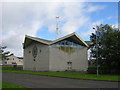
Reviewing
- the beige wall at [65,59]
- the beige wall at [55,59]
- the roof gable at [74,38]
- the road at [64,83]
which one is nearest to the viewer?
the road at [64,83]

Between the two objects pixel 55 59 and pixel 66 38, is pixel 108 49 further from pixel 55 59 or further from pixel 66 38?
pixel 55 59

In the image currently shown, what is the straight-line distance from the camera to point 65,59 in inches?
1543

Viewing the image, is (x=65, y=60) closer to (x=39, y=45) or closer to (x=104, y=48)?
(x=39, y=45)

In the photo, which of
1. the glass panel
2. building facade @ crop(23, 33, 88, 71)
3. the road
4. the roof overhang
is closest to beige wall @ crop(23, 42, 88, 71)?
building facade @ crop(23, 33, 88, 71)

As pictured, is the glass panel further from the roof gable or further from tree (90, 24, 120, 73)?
tree (90, 24, 120, 73)

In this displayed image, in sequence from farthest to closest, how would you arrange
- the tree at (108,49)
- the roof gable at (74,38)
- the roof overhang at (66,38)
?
the roof gable at (74,38) → the roof overhang at (66,38) → the tree at (108,49)

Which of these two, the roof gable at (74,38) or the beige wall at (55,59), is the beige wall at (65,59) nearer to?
the beige wall at (55,59)

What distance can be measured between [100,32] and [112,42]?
5.66m

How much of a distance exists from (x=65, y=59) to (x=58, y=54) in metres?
1.98

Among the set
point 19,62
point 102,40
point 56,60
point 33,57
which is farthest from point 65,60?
point 19,62

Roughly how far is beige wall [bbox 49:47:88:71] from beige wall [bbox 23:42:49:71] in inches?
47.7

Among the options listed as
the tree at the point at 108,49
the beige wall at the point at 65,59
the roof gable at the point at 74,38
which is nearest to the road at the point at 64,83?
the tree at the point at 108,49

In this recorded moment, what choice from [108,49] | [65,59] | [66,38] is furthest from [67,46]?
[108,49]

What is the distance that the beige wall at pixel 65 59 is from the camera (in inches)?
1485
